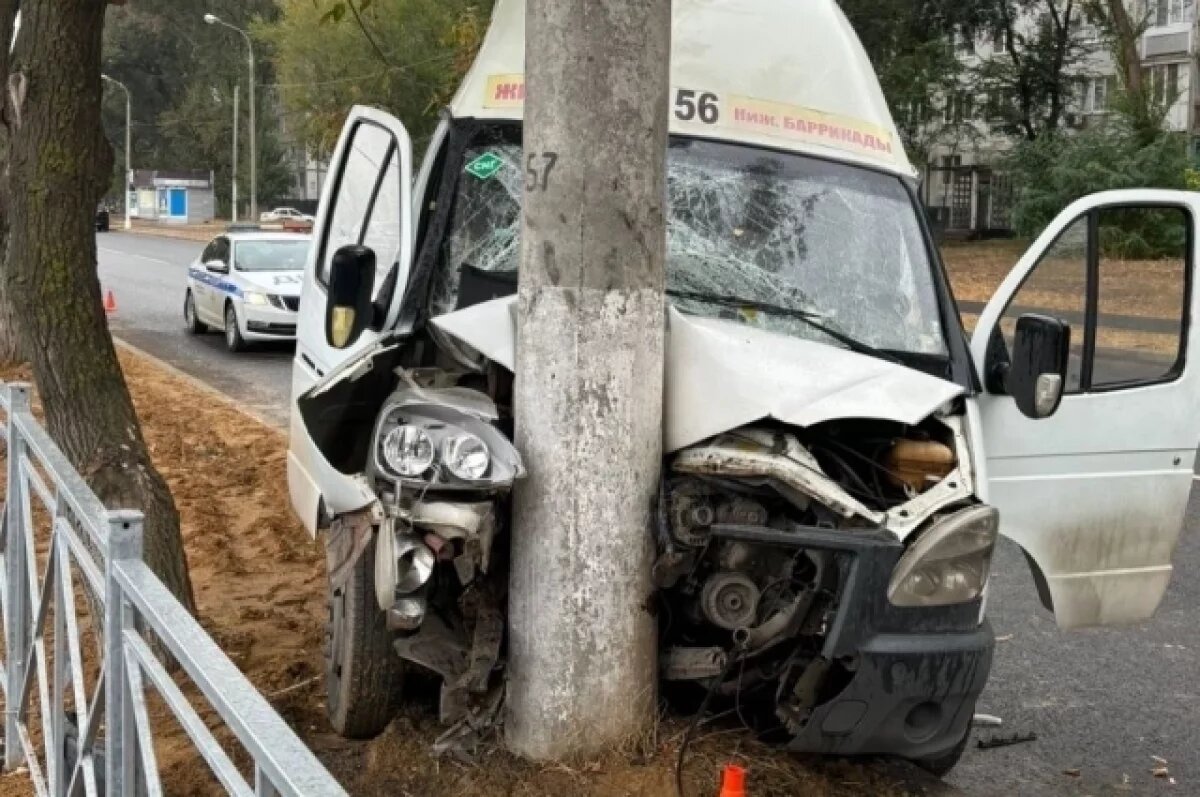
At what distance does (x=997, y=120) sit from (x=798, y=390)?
1813 inches

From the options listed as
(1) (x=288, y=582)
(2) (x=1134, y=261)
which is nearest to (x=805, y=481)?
(1) (x=288, y=582)

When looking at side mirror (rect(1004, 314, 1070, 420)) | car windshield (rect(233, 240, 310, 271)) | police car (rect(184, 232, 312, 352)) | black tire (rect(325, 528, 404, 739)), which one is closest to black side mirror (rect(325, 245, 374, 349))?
black tire (rect(325, 528, 404, 739))

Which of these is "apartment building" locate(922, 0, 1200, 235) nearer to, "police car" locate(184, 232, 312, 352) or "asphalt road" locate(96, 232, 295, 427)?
"asphalt road" locate(96, 232, 295, 427)

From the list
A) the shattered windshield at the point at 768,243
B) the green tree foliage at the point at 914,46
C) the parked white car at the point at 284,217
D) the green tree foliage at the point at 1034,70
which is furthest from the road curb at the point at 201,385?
the green tree foliage at the point at 1034,70

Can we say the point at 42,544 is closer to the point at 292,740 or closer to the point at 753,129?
the point at 753,129

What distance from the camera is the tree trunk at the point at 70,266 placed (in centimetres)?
546

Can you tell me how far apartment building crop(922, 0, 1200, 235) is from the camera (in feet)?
152

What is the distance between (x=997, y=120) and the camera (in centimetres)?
4706

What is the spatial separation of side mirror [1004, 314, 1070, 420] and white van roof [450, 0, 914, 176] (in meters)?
1.12

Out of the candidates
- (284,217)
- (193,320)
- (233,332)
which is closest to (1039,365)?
(233,332)

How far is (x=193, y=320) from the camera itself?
19.7 meters

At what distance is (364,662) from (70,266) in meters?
2.39

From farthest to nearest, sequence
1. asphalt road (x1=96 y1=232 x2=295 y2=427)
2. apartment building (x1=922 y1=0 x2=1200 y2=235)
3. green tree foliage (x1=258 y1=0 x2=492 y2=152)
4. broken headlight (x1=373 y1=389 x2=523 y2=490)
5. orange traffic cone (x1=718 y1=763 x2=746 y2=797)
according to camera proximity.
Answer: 1. apartment building (x1=922 y1=0 x2=1200 y2=235)
2. green tree foliage (x1=258 y1=0 x2=492 y2=152)
3. asphalt road (x1=96 y1=232 x2=295 y2=427)
4. broken headlight (x1=373 y1=389 x2=523 y2=490)
5. orange traffic cone (x1=718 y1=763 x2=746 y2=797)

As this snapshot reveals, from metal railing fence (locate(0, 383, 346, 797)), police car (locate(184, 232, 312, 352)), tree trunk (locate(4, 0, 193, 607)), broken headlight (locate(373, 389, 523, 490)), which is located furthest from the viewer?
police car (locate(184, 232, 312, 352))
